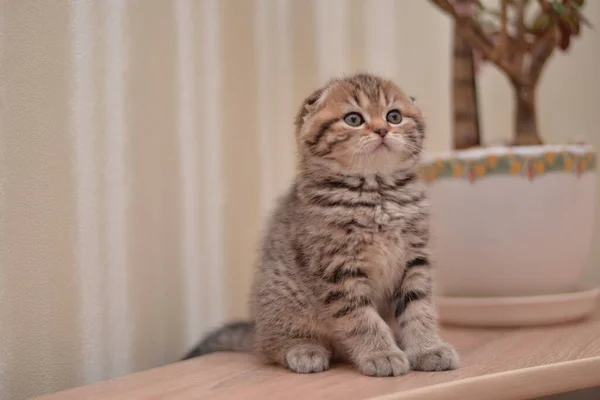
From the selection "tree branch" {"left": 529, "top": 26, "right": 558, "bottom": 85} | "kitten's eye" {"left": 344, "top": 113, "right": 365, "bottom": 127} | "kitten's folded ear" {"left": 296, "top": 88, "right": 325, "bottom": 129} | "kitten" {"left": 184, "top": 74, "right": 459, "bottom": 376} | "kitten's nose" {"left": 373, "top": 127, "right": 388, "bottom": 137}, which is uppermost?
"tree branch" {"left": 529, "top": 26, "right": 558, "bottom": 85}

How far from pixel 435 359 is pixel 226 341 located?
40cm

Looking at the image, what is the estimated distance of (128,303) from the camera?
1054 millimetres

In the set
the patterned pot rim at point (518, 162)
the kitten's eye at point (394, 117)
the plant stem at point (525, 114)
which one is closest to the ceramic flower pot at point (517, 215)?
the patterned pot rim at point (518, 162)

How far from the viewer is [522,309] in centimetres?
108

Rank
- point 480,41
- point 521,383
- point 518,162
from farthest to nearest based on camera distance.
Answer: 1. point 480,41
2. point 518,162
3. point 521,383

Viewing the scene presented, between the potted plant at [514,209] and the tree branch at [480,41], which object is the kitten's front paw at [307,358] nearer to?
the potted plant at [514,209]

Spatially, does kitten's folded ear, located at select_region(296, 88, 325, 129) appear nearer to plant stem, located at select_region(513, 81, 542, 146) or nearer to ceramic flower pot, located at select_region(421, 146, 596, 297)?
ceramic flower pot, located at select_region(421, 146, 596, 297)

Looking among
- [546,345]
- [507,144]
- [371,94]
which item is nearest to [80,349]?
[371,94]

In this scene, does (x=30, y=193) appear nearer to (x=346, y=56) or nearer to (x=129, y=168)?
(x=129, y=168)

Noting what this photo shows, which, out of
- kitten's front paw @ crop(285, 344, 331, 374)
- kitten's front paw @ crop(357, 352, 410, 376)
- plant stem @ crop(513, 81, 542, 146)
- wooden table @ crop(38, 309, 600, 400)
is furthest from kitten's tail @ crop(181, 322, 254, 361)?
plant stem @ crop(513, 81, 542, 146)

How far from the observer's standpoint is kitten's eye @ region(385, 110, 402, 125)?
0.92 metres

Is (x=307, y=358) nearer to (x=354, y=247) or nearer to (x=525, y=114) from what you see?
(x=354, y=247)

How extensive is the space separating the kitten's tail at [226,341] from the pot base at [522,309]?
364 mm

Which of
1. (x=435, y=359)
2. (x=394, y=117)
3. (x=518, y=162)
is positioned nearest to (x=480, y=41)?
(x=518, y=162)
